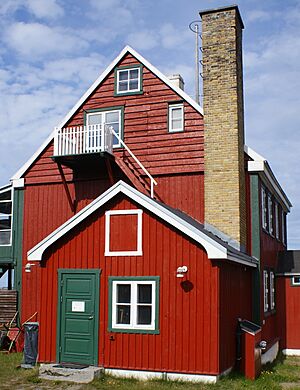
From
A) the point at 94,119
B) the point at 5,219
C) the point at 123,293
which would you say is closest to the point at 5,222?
the point at 5,219

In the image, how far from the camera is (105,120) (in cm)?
1933

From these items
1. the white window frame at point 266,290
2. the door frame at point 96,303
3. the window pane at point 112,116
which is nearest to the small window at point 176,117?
the window pane at point 112,116

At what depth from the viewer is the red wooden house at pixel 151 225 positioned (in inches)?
511

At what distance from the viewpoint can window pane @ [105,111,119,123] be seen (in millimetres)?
19266

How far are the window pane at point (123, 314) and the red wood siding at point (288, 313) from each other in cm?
890

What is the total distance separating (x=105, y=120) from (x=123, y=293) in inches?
300

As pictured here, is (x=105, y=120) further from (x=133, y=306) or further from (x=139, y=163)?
(x=133, y=306)

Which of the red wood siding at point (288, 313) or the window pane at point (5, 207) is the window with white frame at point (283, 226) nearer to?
the red wood siding at point (288, 313)

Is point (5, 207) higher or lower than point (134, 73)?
lower

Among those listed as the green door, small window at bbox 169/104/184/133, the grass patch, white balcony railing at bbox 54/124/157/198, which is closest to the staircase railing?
white balcony railing at bbox 54/124/157/198

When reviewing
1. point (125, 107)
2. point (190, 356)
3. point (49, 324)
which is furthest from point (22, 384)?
point (125, 107)

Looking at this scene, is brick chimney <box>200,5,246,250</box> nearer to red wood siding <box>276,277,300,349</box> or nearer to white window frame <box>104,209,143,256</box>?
white window frame <box>104,209,143,256</box>

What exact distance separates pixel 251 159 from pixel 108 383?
8.43m

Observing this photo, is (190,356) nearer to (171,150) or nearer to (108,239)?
(108,239)
